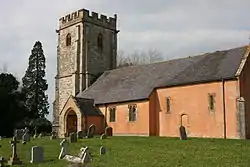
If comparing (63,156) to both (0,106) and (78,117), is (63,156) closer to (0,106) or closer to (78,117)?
(78,117)

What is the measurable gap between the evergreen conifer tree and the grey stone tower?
481 inches

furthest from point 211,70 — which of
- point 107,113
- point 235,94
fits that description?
point 107,113

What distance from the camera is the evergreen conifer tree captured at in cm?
6744

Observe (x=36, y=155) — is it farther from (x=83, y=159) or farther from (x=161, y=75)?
(x=161, y=75)

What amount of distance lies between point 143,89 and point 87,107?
723cm

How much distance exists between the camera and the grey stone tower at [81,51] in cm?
5288

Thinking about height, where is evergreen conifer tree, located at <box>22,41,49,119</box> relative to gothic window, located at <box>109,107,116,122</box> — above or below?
above

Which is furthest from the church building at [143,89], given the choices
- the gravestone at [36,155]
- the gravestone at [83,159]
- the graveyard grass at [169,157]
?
the gravestone at [36,155]

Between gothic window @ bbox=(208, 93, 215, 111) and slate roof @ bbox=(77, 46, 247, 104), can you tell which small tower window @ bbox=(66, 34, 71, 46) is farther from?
gothic window @ bbox=(208, 93, 215, 111)

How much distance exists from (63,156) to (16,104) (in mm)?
39146

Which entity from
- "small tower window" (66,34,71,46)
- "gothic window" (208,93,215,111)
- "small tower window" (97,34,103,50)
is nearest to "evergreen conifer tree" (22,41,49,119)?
"small tower window" (66,34,71,46)

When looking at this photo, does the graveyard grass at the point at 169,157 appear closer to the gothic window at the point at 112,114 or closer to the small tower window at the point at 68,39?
the gothic window at the point at 112,114

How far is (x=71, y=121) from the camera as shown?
46.8 metres

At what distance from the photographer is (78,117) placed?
42625mm
